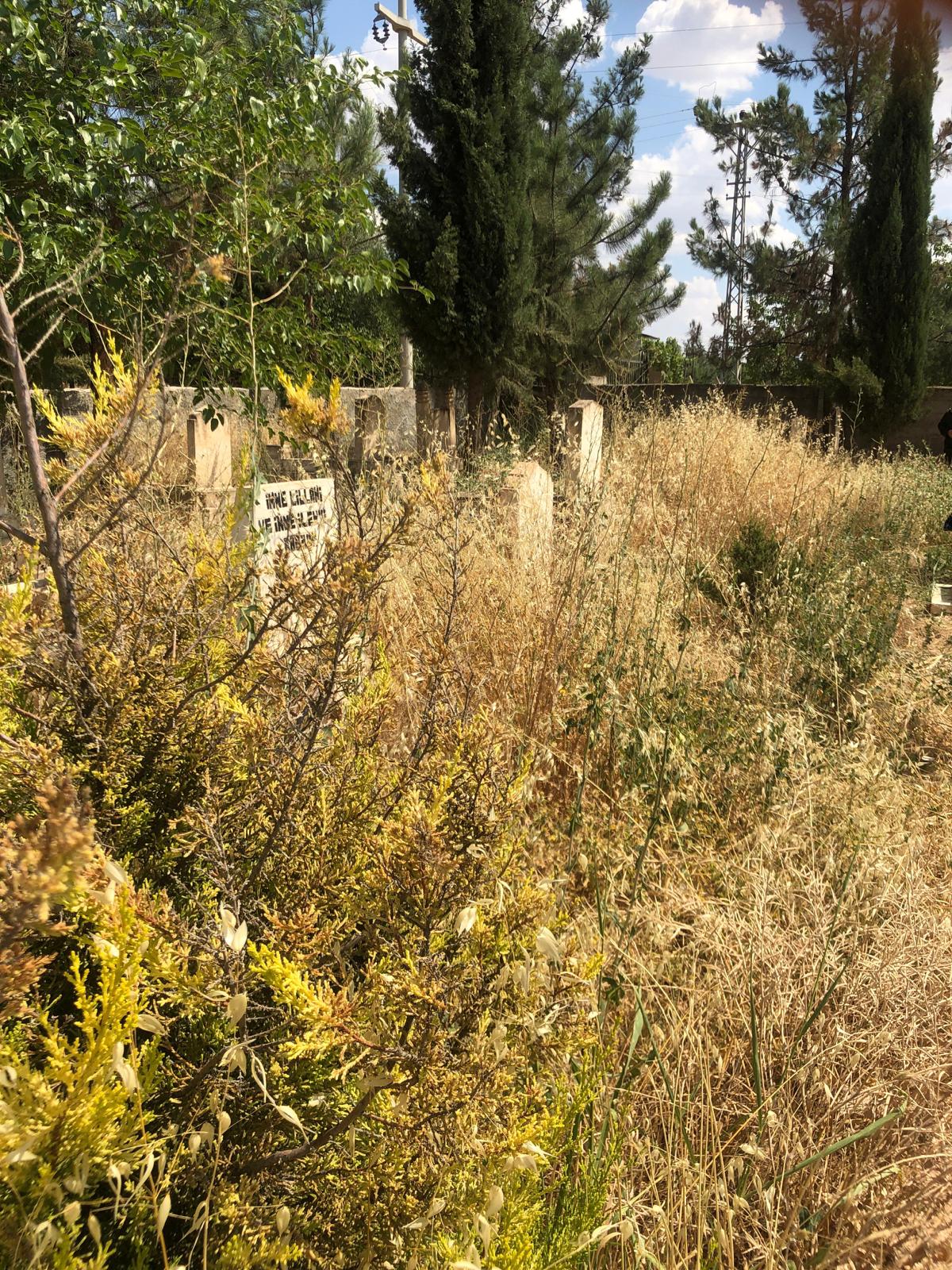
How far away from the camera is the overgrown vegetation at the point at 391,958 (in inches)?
38.2

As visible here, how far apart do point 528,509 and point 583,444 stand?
1.67 metres

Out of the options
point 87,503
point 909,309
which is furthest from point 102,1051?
point 909,309

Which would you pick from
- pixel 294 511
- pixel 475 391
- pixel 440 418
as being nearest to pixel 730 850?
pixel 294 511

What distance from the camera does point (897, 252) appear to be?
14500mm

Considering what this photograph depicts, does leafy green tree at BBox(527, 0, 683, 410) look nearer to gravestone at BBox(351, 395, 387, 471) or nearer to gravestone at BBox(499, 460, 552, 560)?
gravestone at BBox(351, 395, 387, 471)

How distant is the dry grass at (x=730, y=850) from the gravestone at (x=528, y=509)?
0.08m

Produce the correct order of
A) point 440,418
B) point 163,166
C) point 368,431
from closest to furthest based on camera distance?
point 163,166
point 368,431
point 440,418

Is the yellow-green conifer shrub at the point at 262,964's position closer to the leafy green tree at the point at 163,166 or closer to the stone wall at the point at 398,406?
the leafy green tree at the point at 163,166

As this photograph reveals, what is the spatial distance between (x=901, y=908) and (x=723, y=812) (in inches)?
25.0

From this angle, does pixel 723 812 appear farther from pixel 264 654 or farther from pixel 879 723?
pixel 264 654

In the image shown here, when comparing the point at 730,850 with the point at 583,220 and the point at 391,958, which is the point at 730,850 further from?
the point at 583,220

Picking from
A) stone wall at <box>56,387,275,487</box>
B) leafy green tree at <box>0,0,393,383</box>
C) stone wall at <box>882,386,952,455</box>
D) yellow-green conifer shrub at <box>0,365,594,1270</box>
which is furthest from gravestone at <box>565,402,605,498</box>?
stone wall at <box>882,386,952,455</box>

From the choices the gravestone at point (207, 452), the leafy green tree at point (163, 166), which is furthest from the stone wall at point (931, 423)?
the leafy green tree at point (163, 166)

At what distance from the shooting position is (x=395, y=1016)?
111 cm
